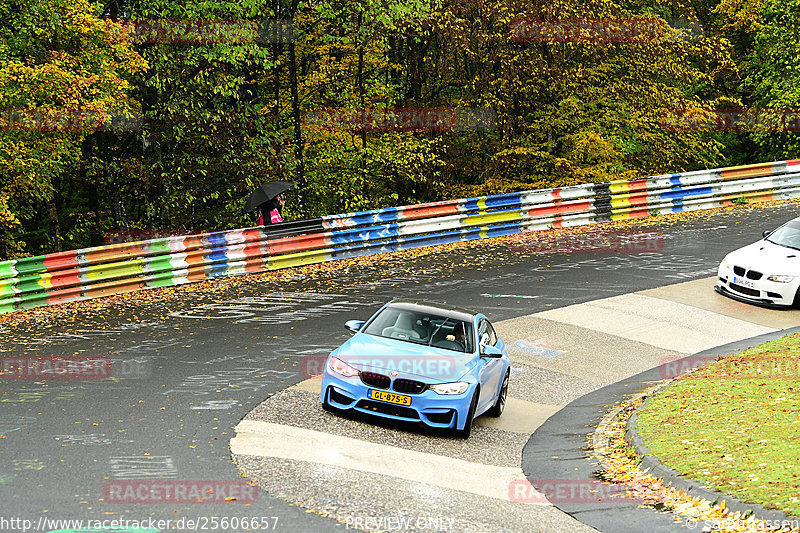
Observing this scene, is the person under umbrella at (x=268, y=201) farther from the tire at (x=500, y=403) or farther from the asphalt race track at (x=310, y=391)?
the tire at (x=500, y=403)

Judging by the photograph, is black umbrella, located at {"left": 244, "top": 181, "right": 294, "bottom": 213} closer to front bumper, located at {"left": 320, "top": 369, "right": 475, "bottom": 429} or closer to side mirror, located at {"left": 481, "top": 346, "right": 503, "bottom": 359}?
side mirror, located at {"left": 481, "top": 346, "right": 503, "bottom": 359}

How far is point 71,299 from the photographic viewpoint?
17297 mm

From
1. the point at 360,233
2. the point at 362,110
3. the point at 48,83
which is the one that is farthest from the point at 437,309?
the point at 362,110

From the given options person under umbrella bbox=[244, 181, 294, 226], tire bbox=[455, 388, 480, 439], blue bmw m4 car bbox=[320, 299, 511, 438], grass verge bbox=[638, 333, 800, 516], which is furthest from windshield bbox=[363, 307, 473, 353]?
person under umbrella bbox=[244, 181, 294, 226]

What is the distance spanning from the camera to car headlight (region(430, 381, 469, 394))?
10789mm

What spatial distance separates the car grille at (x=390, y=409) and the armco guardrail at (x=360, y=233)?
338 inches

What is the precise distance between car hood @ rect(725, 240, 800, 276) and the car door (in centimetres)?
772

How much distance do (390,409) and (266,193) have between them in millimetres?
10444

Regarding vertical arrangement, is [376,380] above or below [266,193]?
below

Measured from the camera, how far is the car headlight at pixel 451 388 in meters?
10.8

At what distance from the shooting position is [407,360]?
36.3 ft

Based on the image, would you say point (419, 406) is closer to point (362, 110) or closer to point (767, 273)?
point (767, 273)

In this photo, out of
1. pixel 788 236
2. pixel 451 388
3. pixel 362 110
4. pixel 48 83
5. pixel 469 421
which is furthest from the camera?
pixel 362 110

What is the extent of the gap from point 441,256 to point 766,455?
1249 centimetres
